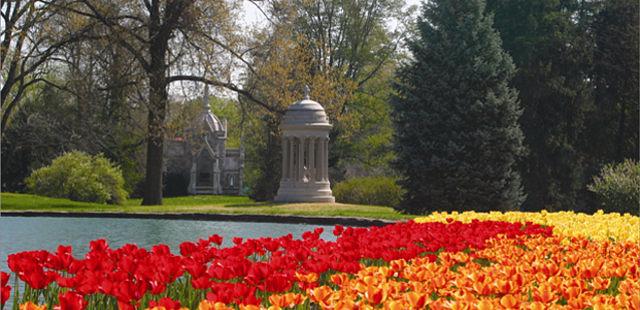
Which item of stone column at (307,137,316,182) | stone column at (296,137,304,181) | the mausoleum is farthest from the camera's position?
the mausoleum

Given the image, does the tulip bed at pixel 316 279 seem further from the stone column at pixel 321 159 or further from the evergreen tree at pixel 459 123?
the stone column at pixel 321 159

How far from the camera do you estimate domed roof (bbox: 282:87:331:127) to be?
3562 cm

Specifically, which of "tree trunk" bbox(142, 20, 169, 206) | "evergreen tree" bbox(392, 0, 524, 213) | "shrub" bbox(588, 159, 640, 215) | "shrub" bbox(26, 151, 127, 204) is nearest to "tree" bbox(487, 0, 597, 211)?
"evergreen tree" bbox(392, 0, 524, 213)

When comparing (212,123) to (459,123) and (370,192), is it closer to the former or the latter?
(370,192)

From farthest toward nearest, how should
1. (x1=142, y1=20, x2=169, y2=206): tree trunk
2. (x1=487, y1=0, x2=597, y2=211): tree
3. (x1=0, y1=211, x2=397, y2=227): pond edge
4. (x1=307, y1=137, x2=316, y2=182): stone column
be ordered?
(x1=307, y1=137, x2=316, y2=182): stone column
(x1=487, y1=0, x2=597, y2=211): tree
(x1=142, y1=20, x2=169, y2=206): tree trunk
(x1=0, y1=211, x2=397, y2=227): pond edge

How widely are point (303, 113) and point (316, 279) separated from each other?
29706 millimetres

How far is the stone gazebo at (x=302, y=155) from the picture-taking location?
117ft

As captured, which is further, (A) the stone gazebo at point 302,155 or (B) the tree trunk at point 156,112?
(A) the stone gazebo at point 302,155

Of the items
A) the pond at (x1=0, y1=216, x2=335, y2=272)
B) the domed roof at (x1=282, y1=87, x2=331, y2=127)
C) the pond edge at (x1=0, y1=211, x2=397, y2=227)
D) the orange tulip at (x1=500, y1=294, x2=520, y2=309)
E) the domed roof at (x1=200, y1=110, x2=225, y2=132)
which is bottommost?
the pond at (x1=0, y1=216, x2=335, y2=272)

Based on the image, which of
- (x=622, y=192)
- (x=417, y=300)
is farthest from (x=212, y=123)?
(x=417, y=300)

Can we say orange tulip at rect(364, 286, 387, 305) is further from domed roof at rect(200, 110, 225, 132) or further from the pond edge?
domed roof at rect(200, 110, 225, 132)

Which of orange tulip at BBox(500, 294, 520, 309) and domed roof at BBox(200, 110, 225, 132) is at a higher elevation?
domed roof at BBox(200, 110, 225, 132)

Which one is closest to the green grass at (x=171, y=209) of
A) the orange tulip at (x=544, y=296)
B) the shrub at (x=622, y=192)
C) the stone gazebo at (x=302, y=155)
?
the stone gazebo at (x=302, y=155)

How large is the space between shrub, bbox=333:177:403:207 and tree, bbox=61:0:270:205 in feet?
22.6
